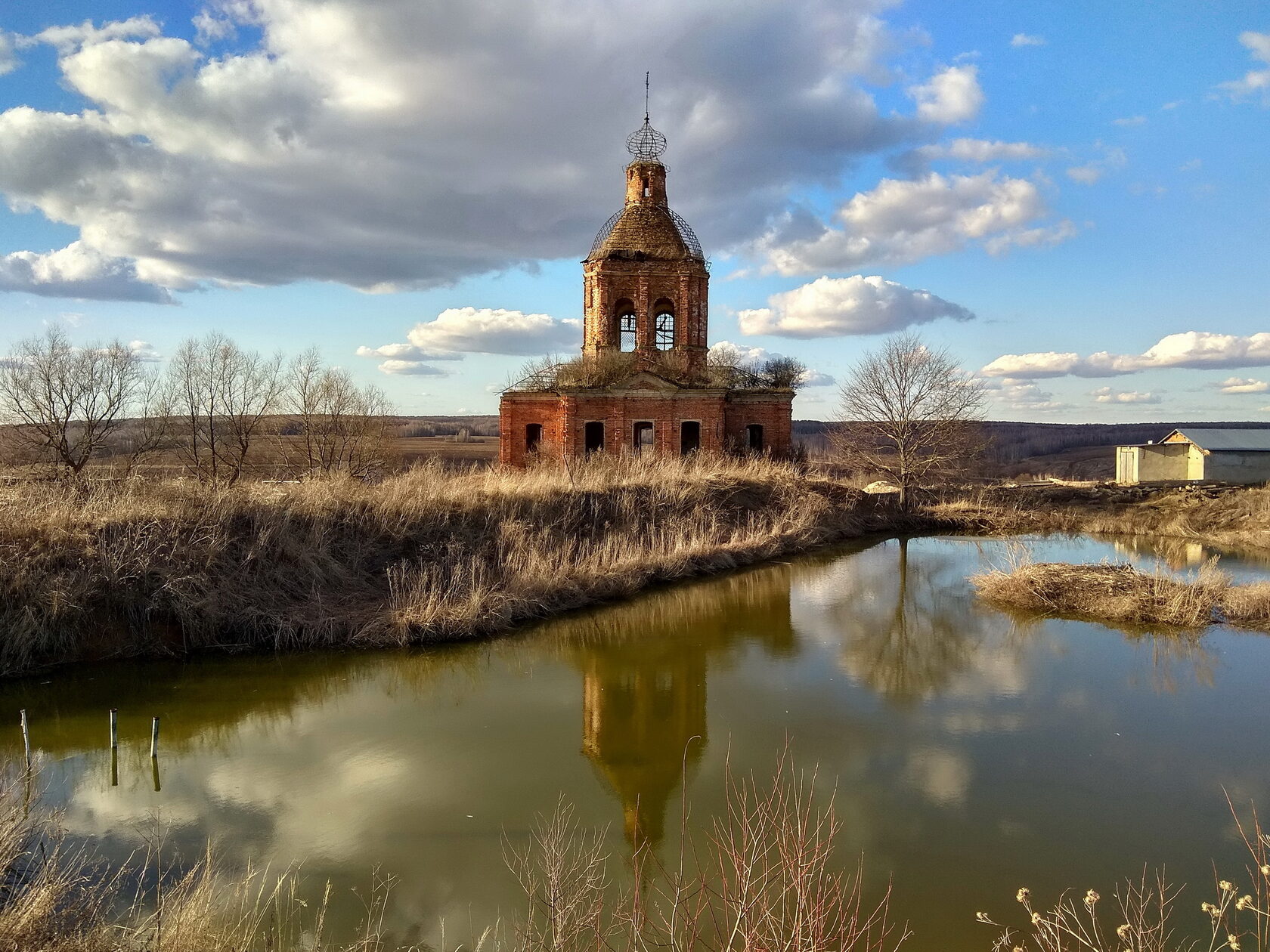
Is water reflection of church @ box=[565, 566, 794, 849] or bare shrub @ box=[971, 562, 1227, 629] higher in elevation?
bare shrub @ box=[971, 562, 1227, 629]

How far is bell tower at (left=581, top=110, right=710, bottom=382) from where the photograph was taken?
2511cm

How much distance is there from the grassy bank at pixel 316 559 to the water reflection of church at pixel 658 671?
113cm

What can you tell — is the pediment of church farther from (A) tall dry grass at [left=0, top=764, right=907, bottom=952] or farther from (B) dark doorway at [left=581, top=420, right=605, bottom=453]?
(A) tall dry grass at [left=0, top=764, right=907, bottom=952]

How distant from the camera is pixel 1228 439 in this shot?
33.9m

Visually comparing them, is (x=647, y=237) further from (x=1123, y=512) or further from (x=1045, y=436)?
(x=1045, y=436)

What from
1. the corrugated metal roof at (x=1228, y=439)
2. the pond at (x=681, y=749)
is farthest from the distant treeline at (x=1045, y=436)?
the pond at (x=681, y=749)

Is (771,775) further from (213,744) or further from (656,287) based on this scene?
(656,287)

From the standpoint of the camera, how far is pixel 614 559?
15.0 metres

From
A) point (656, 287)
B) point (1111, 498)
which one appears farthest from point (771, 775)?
point (1111, 498)

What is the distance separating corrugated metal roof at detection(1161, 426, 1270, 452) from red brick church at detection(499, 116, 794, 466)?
20953mm

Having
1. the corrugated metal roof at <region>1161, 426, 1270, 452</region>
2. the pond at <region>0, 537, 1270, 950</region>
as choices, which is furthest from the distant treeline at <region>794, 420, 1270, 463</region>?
the pond at <region>0, 537, 1270, 950</region>

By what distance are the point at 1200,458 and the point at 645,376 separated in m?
25.3

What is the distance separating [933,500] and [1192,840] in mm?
20909

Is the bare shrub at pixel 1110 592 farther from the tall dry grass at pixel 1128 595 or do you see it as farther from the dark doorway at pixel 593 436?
the dark doorway at pixel 593 436
